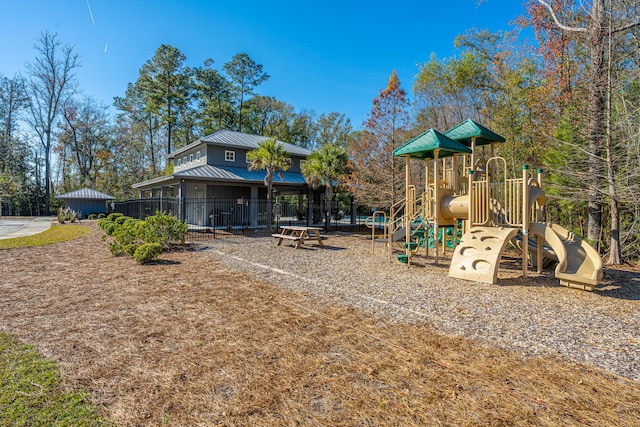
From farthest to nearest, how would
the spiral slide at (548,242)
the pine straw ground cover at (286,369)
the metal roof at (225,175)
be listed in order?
the metal roof at (225,175), the spiral slide at (548,242), the pine straw ground cover at (286,369)

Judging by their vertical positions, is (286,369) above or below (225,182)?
below

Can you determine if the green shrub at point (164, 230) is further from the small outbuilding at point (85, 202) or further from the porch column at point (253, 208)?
the small outbuilding at point (85, 202)

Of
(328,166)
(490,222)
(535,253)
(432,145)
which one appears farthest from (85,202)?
(535,253)

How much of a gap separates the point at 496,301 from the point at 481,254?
5.34 ft

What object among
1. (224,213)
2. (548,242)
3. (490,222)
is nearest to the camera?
(548,242)

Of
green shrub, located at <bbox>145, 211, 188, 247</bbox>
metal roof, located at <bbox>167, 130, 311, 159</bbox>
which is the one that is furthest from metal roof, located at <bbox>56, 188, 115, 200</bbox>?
green shrub, located at <bbox>145, 211, 188, 247</bbox>

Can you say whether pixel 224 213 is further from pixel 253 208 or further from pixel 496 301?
pixel 496 301

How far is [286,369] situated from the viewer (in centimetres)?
306

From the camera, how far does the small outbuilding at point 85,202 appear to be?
93.2 ft

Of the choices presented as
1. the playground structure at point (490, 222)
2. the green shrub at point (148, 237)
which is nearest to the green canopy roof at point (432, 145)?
the playground structure at point (490, 222)

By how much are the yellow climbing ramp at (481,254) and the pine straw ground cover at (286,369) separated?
3.14 meters

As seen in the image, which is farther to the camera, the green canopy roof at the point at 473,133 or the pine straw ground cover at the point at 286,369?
the green canopy roof at the point at 473,133

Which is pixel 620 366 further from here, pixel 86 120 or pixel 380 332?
pixel 86 120

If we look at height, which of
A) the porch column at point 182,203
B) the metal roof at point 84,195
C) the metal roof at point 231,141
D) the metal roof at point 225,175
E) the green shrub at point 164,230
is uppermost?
the metal roof at point 231,141
